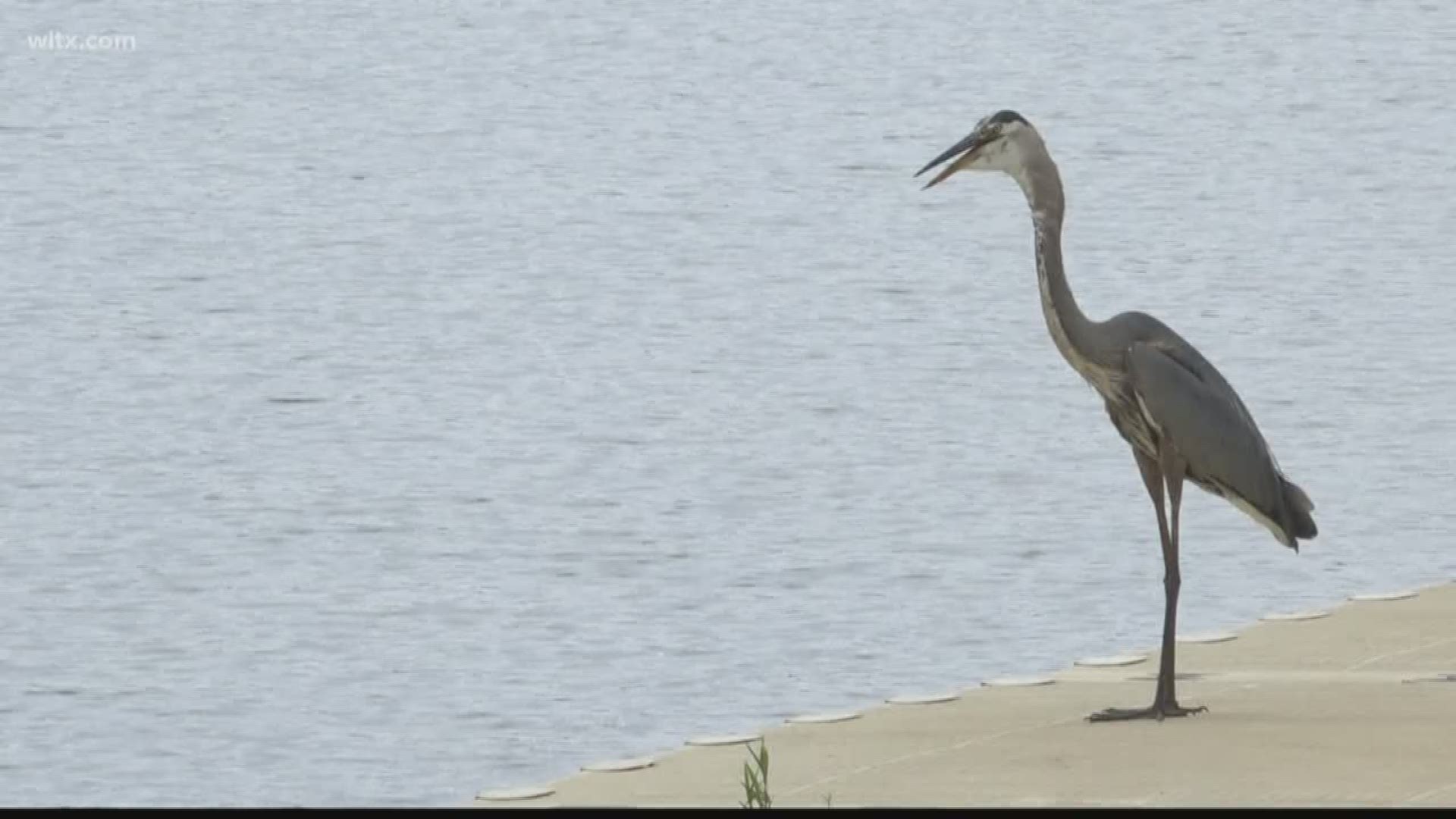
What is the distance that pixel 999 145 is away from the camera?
34.1 ft

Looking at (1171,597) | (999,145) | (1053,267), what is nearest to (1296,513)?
(1171,597)

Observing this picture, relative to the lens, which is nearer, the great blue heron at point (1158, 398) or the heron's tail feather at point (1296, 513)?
the great blue heron at point (1158, 398)

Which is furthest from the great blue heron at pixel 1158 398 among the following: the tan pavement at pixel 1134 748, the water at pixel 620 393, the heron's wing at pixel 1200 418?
the water at pixel 620 393

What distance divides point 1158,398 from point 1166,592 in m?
0.56

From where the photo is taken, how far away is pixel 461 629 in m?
14.1

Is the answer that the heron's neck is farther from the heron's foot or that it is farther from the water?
the water

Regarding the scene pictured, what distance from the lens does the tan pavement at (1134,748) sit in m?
9.12

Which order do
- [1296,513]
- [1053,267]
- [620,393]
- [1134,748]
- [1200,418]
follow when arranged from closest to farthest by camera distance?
1. [1134,748]
2. [1200,418]
3. [1053,267]
4. [1296,513]
5. [620,393]

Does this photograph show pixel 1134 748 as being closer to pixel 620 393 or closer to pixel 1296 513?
pixel 1296 513

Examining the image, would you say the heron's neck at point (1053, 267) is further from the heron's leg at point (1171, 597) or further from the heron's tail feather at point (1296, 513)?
the heron's tail feather at point (1296, 513)

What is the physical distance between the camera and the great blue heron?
10.2 meters

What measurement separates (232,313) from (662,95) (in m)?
16.2

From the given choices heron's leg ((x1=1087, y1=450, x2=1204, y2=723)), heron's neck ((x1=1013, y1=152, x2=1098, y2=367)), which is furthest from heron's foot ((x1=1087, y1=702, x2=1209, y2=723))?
heron's neck ((x1=1013, y1=152, x2=1098, y2=367))
